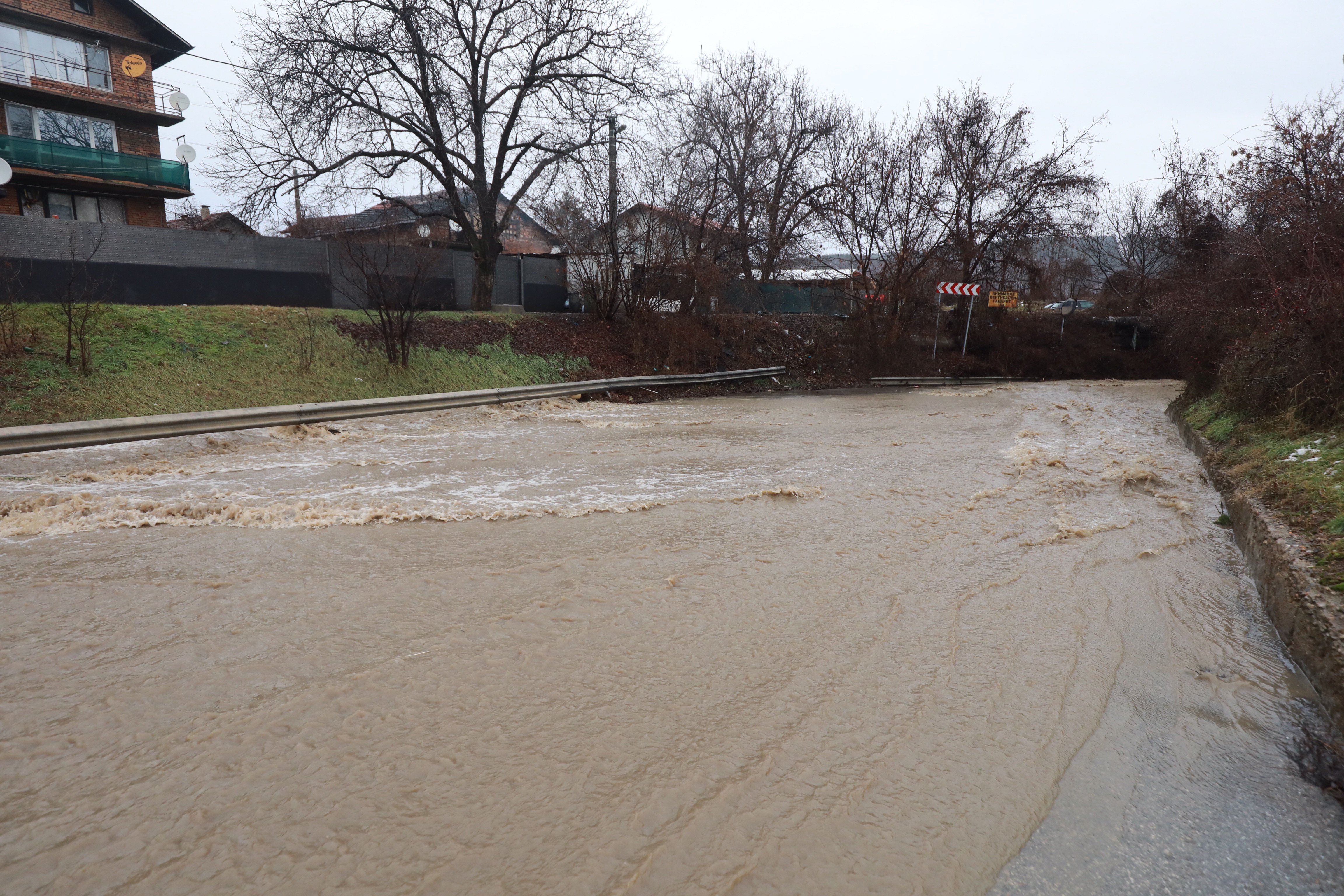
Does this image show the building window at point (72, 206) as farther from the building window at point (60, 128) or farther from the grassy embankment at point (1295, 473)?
the grassy embankment at point (1295, 473)

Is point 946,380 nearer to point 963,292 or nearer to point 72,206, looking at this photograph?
A: point 963,292

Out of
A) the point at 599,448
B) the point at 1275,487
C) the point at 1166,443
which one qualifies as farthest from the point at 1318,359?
the point at 599,448

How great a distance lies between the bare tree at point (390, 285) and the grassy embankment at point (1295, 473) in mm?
15557

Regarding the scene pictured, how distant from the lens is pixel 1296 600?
17.7 ft

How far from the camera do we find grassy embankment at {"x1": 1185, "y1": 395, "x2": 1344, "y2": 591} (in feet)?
19.3

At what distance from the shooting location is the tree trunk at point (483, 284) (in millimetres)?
23594

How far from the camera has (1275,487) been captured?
25.8ft

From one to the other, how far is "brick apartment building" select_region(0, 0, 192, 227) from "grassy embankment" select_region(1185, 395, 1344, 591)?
3216 centimetres

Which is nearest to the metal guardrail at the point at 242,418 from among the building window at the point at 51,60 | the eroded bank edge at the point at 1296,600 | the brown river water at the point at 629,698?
the brown river water at the point at 629,698

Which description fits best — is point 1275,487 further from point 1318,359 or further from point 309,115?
point 309,115

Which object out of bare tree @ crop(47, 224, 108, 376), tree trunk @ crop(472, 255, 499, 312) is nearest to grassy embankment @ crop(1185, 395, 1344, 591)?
bare tree @ crop(47, 224, 108, 376)

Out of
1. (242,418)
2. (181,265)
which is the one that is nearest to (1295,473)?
(242,418)

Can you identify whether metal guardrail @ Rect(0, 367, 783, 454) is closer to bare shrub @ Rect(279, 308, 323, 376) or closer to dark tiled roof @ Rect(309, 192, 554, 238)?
bare shrub @ Rect(279, 308, 323, 376)

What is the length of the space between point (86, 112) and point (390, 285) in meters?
19.7
